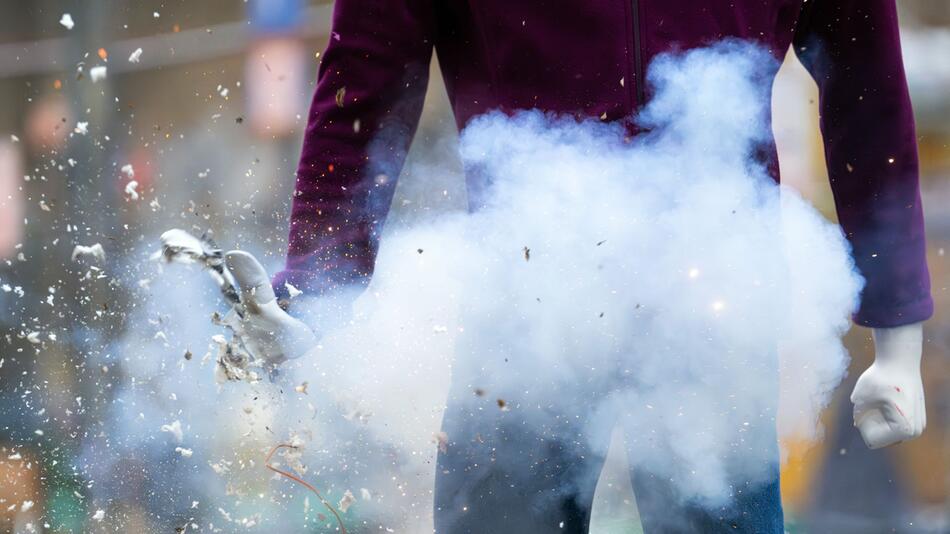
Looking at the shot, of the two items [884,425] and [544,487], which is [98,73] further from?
[884,425]

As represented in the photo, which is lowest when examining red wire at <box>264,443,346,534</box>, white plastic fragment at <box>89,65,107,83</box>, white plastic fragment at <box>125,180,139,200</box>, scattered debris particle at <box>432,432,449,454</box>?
scattered debris particle at <box>432,432,449,454</box>

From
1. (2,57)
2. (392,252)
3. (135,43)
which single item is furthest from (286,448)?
(2,57)

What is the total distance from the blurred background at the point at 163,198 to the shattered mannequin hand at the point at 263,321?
0.22 metres

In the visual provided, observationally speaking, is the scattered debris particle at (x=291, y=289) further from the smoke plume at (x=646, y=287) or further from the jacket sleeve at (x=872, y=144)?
the jacket sleeve at (x=872, y=144)

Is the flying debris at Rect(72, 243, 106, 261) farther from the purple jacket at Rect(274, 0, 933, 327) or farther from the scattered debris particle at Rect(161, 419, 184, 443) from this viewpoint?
the purple jacket at Rect(274, 0, 933, 327)

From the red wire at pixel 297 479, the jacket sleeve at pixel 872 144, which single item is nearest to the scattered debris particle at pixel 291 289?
the red wire at pixel 297 479

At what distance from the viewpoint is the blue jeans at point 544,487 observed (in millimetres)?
1068

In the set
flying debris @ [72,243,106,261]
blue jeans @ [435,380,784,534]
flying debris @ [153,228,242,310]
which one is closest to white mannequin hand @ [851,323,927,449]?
blue jeans @ [435,380,784,534]

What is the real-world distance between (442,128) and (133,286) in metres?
0.61

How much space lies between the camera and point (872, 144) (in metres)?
1.13

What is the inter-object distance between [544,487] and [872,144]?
2.11 ft

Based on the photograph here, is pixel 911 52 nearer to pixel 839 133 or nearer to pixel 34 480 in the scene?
pixel 839 133

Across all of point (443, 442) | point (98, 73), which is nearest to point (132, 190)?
point (98, 73)

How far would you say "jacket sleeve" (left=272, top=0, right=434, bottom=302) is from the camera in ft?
3.67
